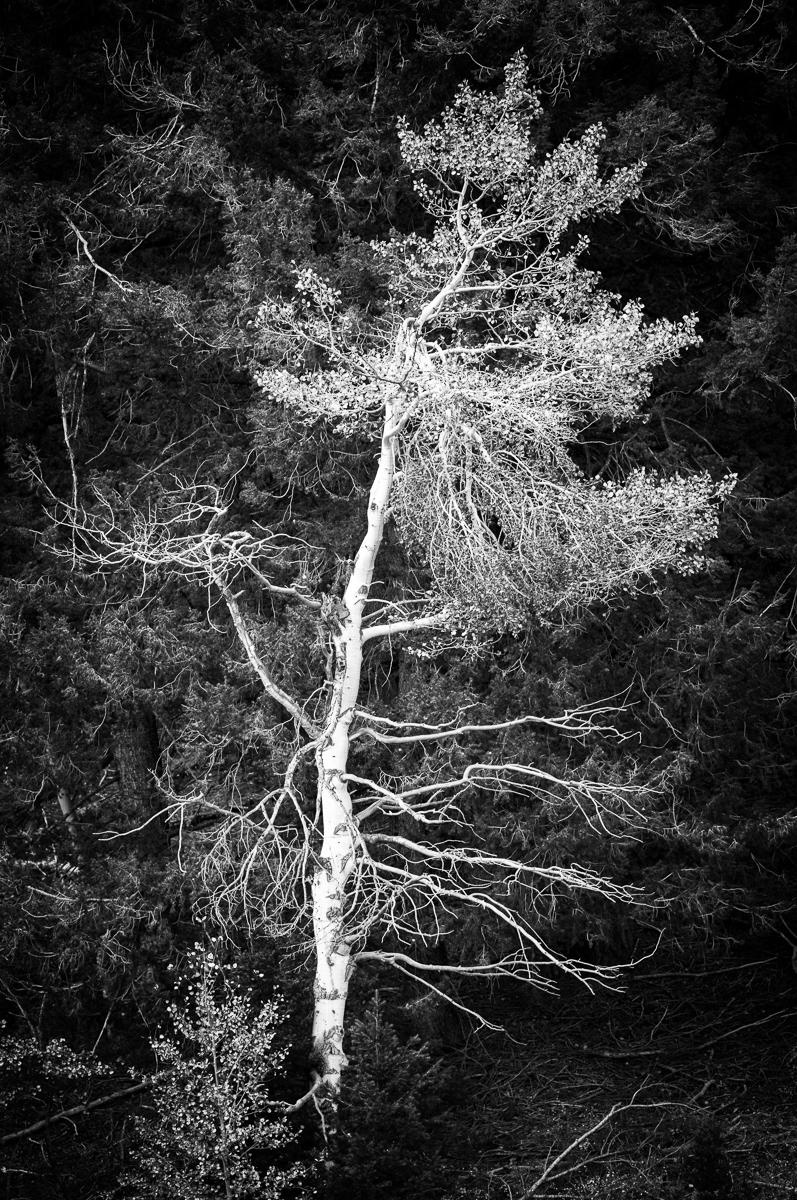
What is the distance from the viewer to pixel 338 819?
8.88m

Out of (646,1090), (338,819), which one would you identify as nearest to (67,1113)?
(338,819)

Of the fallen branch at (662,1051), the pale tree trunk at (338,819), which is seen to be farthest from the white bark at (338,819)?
the fallen branch at (662,1051)

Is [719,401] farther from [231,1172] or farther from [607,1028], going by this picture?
[231,1172]

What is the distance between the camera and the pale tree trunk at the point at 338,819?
28.0 feet

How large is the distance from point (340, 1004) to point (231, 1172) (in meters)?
1.46

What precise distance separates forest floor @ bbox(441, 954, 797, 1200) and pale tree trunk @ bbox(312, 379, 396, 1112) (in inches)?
57.4

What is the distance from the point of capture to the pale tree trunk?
8539 millimetres

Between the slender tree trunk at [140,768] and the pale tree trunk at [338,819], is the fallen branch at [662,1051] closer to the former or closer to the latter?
the pale tree trunk at [338,819]

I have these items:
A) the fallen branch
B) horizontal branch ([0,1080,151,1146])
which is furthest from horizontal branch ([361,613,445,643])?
the fallen branch

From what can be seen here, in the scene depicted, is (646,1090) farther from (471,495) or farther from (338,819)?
(471,495)

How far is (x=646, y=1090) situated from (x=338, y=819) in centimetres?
401

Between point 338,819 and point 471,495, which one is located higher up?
point 471,495

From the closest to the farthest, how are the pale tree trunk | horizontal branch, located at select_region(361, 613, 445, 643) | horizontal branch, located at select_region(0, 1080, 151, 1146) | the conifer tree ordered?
the conifer tree → horizontal branch, located at select_region(0, 1080, 151, 1146) → the pale tree trunk → horizontal branch, located at select_region(361, 613, 445, 643)

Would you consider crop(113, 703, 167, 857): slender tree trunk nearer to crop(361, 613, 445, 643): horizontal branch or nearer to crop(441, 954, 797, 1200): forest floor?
crop(441, 954, 797, 1200): forest floor
